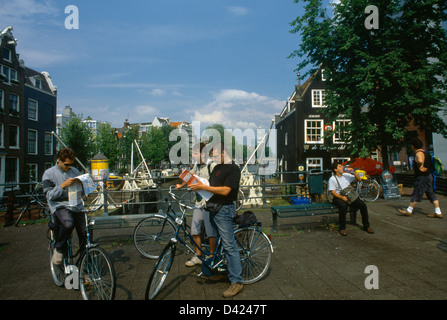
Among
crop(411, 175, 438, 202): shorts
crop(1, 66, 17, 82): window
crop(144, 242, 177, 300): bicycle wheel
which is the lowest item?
crop(144, 242, 177, 300): bicycle wheel

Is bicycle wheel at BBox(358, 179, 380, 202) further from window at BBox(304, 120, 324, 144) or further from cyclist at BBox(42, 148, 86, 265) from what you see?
window at BBox(304, 120, 324, 144)

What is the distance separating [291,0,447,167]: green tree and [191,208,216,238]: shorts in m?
11.5

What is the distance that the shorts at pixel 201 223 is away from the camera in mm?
4055

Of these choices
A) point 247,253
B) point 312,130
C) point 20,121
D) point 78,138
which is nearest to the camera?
point 247,253

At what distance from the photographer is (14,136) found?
90.2ft

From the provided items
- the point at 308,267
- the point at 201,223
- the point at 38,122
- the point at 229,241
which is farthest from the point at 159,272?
the point at 38,122

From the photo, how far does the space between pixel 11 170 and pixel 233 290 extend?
99.0 feet

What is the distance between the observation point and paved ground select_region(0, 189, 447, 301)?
3.62 m

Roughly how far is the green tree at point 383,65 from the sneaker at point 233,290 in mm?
12042

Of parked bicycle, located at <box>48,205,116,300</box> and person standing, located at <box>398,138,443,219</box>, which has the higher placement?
person standing, located at <box>398,138,443,219</box>

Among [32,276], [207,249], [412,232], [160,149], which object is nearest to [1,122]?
[32,276]

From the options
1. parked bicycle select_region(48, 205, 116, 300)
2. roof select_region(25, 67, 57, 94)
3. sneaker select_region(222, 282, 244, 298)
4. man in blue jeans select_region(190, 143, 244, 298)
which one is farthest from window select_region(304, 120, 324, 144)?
parked bicycle select_region(48, 205, 116, 300)

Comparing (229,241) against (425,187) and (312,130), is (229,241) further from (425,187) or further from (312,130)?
(312,130)
